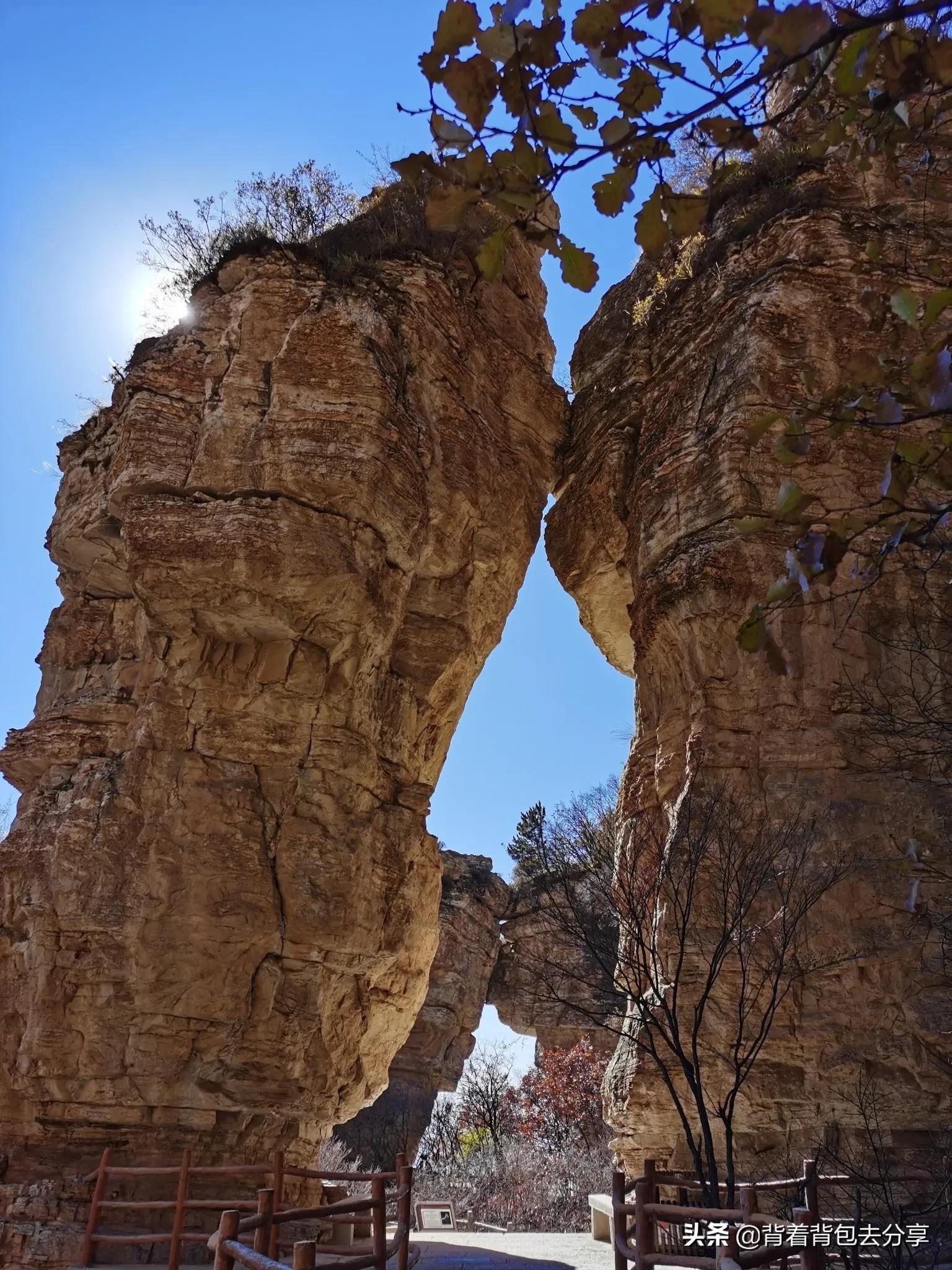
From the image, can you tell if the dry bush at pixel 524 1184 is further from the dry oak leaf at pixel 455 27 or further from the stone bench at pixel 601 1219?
the dry oak leaf at pixel 455 27

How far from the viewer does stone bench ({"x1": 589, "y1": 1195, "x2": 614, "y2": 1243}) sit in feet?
Answer: 47.6

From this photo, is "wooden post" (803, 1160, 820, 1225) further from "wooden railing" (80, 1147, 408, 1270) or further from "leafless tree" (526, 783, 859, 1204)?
"wooden railing" (80, 1147, 408, 1270)

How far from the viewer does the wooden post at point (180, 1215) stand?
886 centimetres

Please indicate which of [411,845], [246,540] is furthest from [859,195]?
[411,845]

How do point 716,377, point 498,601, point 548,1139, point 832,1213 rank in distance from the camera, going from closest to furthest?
point 832,1213
point 716,377
point 498,601
point 548,1139

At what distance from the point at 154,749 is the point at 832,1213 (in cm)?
898

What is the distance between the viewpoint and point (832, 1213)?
372 inches

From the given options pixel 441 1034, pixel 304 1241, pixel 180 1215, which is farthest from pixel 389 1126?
pixel 304 1241

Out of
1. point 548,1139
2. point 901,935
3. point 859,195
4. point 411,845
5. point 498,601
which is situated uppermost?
point 859,195

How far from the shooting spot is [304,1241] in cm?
619

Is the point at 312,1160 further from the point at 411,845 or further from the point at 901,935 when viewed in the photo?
the point at 901,935

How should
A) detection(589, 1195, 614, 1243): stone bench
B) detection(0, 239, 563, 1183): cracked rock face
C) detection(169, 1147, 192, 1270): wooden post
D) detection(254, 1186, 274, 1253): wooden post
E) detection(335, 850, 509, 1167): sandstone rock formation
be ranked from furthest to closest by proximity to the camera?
1. detection(335, 850, 509, 1167): sandstone rock formation
2. detection(589, 1195, 614, 1243): stone bench
3. detection(0, 239, 563, 1183): cracked rock face
4. detection(169, 1147, 192, 1270): wooden post
5. detection(254, 1186, 274, 1253): wooden post

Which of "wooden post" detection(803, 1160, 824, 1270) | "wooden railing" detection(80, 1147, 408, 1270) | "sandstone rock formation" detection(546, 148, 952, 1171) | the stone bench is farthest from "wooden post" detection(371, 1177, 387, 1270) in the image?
the stone bench

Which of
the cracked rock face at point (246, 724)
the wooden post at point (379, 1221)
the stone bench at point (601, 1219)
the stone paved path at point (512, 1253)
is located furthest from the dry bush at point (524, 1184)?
the wooden post at point (379, 1221)
